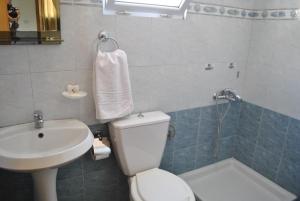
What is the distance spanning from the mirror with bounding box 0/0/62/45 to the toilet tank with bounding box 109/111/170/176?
2.16ft

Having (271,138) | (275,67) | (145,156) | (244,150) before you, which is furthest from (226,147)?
(145,156)

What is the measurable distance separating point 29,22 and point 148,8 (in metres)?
0.73

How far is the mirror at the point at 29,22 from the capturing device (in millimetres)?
1243

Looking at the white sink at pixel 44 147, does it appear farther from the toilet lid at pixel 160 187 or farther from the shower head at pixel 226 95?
the shower head at pixel 226 95

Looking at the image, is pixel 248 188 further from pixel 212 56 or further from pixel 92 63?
pixel 92 63

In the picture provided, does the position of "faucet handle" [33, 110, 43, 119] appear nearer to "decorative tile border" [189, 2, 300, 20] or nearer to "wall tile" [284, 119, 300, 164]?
"decorative tile border" [189, 2, 300, 20]

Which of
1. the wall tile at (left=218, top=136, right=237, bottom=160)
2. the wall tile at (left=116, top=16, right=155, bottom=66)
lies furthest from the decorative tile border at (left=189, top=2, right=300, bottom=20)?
the wall tile at (left=218, top=136, right=237, bottom=160)

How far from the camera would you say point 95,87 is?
1.49 m

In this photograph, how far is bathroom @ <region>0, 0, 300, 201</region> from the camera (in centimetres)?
141

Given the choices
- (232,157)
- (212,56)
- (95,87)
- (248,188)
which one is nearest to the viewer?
(95,87)

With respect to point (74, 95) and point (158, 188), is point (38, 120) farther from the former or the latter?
point (158, 188)

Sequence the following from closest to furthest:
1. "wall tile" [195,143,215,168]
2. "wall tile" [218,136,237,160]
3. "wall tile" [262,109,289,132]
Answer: "wall tile" [262,109,289,132] < "wall tile" [195,143,215,168] < "wall tile" [218,136,237,160]

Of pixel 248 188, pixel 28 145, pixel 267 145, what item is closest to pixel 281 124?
pixel 267 145

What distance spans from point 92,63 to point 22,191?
909mm
